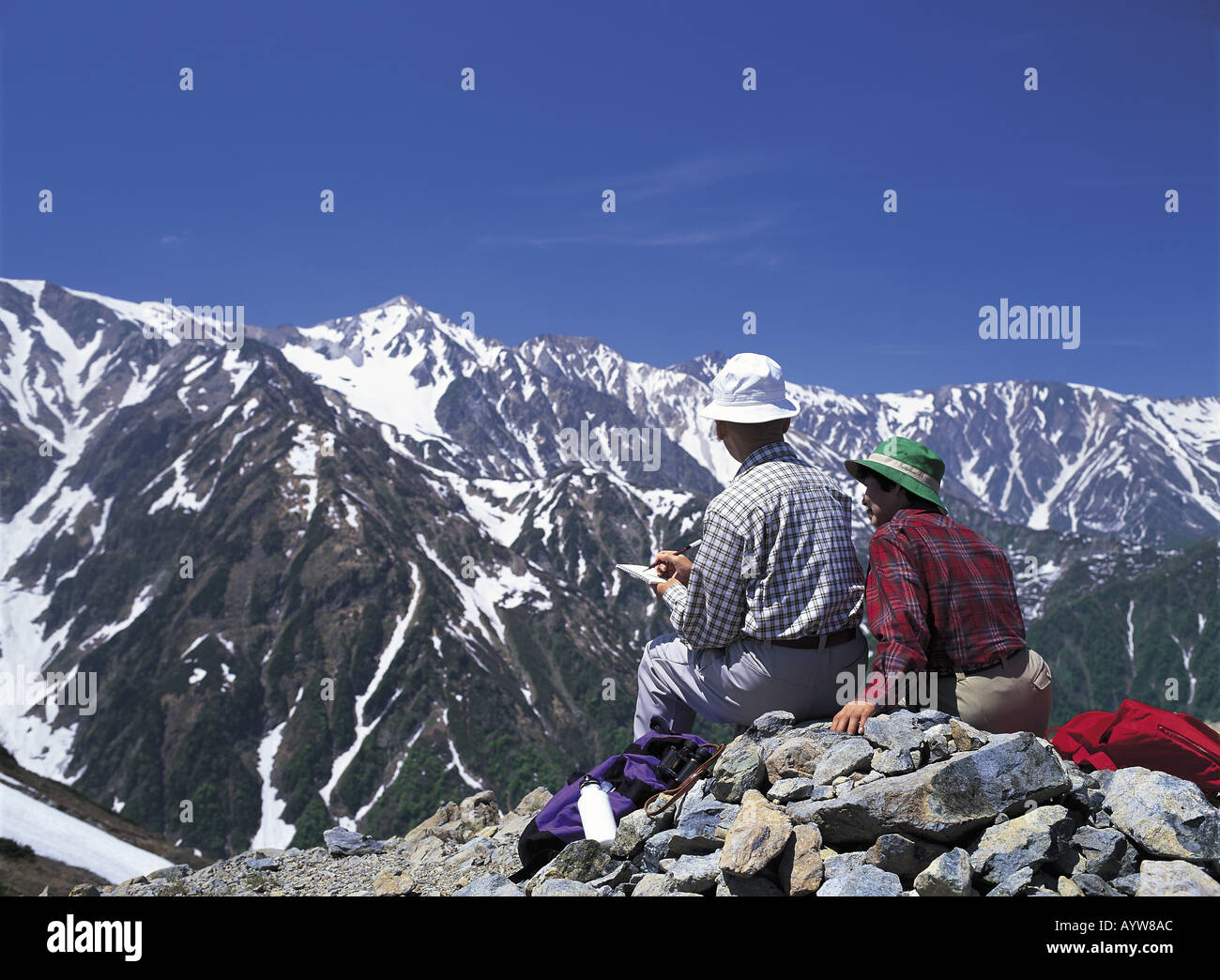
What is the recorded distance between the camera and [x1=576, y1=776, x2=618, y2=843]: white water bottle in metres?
8.45

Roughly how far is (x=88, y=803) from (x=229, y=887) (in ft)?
88.7

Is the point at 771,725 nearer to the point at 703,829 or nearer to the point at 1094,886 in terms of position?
the point at 703,829

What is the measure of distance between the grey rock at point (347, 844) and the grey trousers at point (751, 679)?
6374 mm

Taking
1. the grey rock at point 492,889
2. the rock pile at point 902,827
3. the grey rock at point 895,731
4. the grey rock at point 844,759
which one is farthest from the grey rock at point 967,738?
the grey rock at point 492,889

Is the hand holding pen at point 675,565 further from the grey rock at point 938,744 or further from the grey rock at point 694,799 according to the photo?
the grey rock at point 938,744

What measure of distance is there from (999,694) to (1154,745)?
175 cm

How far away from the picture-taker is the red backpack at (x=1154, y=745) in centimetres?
820

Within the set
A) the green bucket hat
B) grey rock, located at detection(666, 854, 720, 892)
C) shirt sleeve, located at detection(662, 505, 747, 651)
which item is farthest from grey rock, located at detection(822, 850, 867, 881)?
the green bucket hat

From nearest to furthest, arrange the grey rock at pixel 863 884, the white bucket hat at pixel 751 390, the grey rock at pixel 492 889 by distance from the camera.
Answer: the grey rock at pixel 863 884, the grey rock at pixel 492 889, the white bucket hat at pixel 751 390

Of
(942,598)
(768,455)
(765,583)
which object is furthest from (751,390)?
(942,598)

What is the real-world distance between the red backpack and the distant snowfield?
21.2 m
